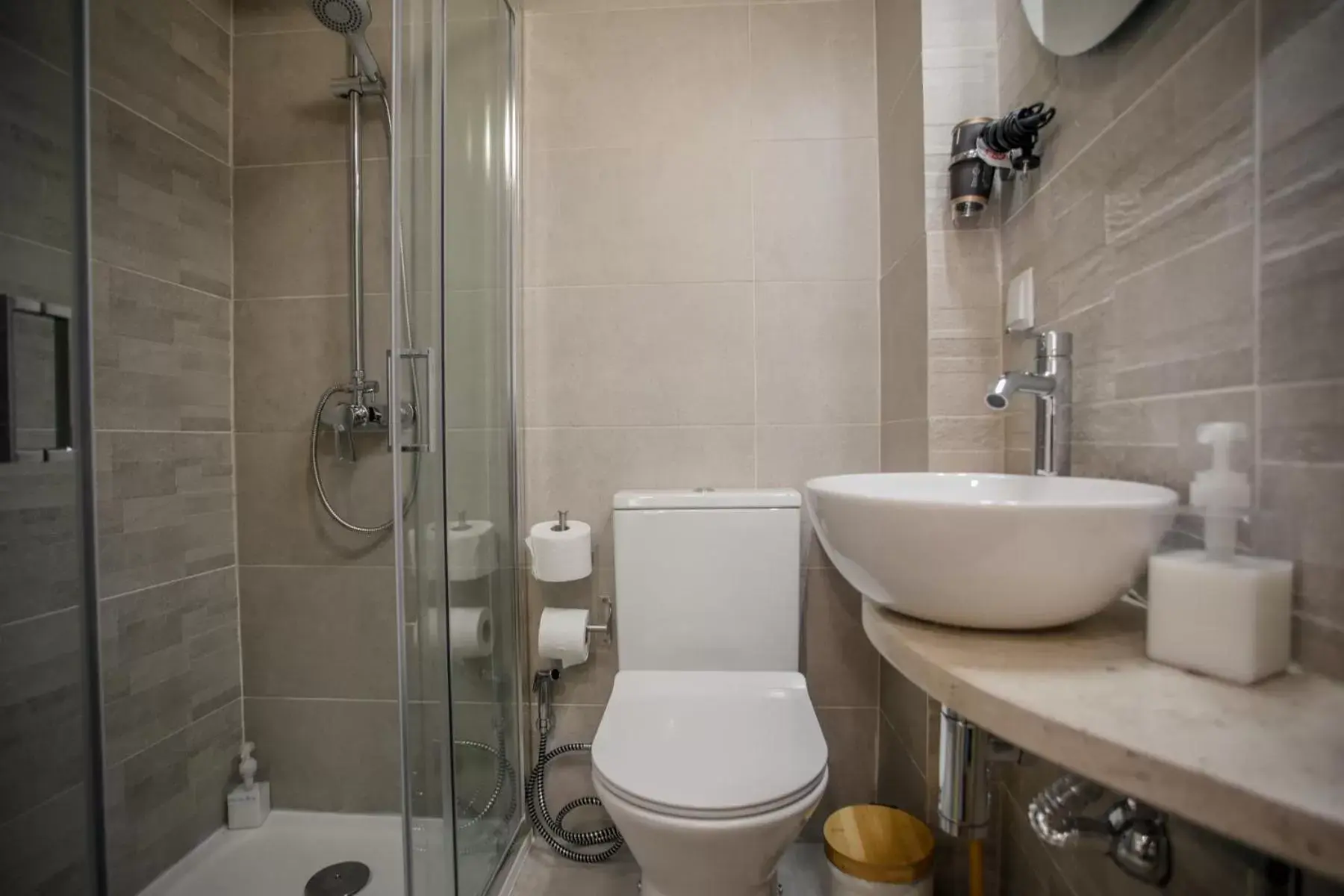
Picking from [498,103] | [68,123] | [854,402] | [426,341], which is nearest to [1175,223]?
[854,402]

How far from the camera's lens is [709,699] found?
1.02 metres

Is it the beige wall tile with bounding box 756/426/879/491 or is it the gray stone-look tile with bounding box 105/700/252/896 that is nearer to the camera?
the gray stone-look tile with bounding box 105/700/252/896

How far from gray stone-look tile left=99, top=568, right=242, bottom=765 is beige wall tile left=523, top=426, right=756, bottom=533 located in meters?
0.77

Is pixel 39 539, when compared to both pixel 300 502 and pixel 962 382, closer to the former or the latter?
pixel 300 502

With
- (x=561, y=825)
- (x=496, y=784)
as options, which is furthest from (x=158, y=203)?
(x=561, y=825)

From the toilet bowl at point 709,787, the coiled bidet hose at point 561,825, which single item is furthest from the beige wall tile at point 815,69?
the coiled bidet hose at point 561,825

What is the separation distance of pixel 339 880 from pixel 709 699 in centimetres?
94

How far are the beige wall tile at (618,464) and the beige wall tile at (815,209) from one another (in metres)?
0.44

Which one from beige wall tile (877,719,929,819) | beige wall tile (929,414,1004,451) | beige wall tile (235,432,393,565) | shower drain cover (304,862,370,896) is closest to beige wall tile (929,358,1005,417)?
beige wall tile (929,414,1004,451)

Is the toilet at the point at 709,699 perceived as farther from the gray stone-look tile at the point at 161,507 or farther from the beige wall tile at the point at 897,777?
the gray stone-look tile at the point at 161,507

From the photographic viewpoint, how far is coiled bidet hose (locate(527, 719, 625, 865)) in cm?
119

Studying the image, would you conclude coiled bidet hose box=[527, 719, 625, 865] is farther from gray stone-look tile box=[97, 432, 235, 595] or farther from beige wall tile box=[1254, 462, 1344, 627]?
beige wall tile box=[1254, 462, 1344, 627]

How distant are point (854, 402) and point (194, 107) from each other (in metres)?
1.72

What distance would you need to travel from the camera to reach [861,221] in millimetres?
1279
